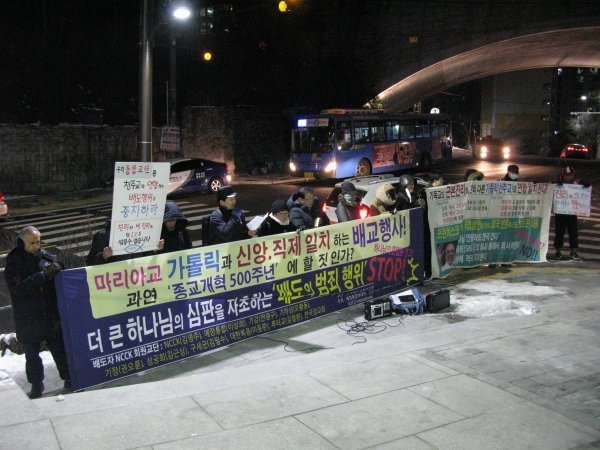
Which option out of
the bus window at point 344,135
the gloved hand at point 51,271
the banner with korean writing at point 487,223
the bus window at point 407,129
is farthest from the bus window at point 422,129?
the gloved hand at point 51,271

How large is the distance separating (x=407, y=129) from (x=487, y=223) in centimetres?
2093

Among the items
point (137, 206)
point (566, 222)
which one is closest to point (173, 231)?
point (137, 206)

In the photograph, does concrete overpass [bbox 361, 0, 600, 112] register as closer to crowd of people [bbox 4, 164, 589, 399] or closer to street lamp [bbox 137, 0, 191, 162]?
crowd of people [bbox 4, 164, 589, 399]

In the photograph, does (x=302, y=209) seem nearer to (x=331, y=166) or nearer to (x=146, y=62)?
(x=146, y=62)

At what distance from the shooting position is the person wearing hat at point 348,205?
31.3ft

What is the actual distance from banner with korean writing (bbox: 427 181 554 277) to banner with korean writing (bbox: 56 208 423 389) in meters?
1.12

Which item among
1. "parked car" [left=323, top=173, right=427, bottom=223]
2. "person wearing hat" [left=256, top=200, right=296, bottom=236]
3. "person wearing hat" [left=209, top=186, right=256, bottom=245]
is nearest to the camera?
"person wearing hat" [left=209, top=186, right=256, bottom=245]

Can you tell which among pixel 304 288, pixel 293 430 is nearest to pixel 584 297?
pixel 304 288

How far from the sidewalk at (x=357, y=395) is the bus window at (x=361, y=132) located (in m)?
20.3

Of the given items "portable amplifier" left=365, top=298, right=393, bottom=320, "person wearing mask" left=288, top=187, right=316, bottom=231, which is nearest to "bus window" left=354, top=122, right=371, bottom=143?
"person wearing mask" left=288, top=187, right=316, bottom=231

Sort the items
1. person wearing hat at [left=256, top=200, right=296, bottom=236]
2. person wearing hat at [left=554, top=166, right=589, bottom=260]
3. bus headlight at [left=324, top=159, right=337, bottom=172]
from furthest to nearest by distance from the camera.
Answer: bus headlight at [left=324, top=159, right=337, bottom=172], person wearing hat at [left=554, top=166, right=589, bottom=260], person wearing hat at [left=256, top=200, right=296, bottom=236]

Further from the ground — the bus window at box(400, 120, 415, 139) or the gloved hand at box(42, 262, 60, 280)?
the bus window at box(400, 120, 415, 139)

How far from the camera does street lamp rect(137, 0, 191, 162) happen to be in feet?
43.1

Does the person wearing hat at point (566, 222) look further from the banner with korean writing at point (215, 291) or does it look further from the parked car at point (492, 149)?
the parked car at point (492, 149)
